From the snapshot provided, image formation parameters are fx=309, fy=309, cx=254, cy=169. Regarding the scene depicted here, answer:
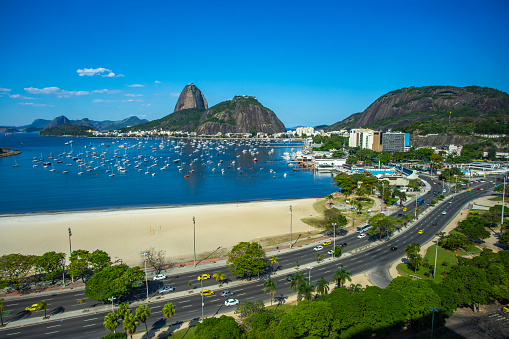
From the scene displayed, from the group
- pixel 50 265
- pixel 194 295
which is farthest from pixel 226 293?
pixel 50 265

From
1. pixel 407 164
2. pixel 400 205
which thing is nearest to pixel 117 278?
pixel 400 205

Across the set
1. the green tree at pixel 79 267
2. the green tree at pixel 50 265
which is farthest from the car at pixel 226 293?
the green tree at pixel 50 265

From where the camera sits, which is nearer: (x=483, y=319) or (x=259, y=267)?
(x=483, y=319)

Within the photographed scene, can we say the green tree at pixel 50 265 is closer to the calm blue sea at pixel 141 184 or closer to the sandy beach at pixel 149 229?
the sandy beach at pixel 149 229

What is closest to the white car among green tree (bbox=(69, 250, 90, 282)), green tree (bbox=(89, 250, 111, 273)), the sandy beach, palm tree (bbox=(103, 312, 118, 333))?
the sandy beach

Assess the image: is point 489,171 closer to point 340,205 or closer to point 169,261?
point 340,205

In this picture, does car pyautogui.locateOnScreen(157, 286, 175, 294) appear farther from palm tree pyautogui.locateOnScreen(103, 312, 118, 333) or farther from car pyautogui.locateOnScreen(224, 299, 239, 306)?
palm tree pyautogui.locateOnScreen(103, 312, 118, 333)

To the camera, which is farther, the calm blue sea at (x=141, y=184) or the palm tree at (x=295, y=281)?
the calm blue sea at (x=141, y=184)
